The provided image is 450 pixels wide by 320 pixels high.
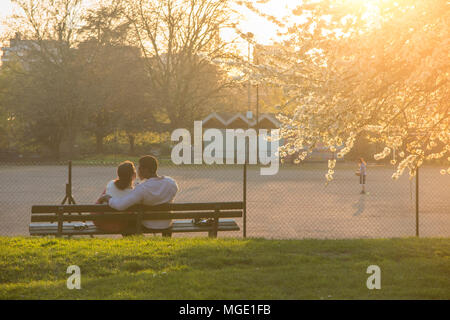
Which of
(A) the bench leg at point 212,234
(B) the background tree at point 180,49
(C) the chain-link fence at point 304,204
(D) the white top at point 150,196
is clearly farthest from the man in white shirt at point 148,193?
(B) the background tree at point 180,49

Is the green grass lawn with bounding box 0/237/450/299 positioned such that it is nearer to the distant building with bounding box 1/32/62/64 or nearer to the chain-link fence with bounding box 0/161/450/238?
the chain-link fence with bounding box 0/161/450/238

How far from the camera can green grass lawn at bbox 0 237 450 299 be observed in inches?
221

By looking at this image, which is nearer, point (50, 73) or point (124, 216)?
point (124, 216)

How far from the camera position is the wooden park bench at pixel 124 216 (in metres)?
8.37

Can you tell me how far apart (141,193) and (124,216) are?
408 mm

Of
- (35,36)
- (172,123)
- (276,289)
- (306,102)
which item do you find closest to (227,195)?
(306,102)

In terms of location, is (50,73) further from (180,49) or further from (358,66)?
(358,66)

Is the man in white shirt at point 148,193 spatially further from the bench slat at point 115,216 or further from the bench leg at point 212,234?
the bench leg at point 212,234

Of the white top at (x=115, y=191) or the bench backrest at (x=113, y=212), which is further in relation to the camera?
the white top at (x=115, y=191)

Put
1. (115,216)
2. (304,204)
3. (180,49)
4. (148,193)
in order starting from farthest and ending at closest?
(180,49) < (304,204) < (148,193) < (115,216)

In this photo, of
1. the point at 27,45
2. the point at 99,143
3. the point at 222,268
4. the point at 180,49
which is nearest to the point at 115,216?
the point at 222,268

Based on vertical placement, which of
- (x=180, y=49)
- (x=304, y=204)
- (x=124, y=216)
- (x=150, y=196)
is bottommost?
(x=304, y=204)

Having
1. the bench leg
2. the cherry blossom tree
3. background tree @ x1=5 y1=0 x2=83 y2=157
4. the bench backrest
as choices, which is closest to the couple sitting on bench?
the bench backrest

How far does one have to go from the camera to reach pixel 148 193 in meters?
8.44
